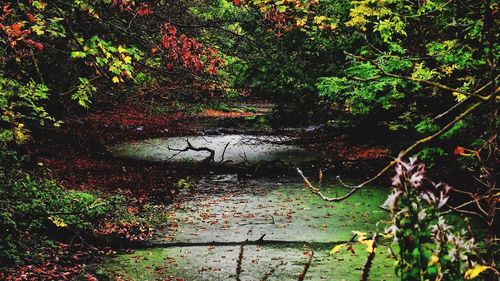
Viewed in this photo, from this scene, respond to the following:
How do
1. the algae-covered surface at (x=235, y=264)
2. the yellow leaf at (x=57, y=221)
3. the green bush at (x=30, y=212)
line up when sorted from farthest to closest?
the yellow leaf at (x=57, y=221)
the green bush at (x=30, y=212)
the algae-covered surface at (x=235, y=264)

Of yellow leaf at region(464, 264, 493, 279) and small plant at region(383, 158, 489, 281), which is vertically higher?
small plant at region(383, 158, 489, 281)

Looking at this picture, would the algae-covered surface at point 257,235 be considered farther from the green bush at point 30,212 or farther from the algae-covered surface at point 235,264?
the green bush at point 30,212

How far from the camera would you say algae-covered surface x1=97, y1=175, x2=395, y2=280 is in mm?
7457

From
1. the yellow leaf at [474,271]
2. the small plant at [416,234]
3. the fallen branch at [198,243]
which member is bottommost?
the fallen branch at [198,243]

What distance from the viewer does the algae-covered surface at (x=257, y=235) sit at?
24.5ft

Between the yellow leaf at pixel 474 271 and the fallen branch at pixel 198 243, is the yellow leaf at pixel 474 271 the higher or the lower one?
the higher one

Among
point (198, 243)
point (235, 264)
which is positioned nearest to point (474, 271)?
point (235, 264)

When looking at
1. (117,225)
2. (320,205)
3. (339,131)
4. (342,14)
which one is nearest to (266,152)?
(339,131)

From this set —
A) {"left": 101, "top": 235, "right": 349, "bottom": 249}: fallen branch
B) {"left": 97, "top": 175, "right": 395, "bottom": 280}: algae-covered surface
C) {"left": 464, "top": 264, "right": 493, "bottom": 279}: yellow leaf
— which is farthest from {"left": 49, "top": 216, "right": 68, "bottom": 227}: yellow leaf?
{"left": 464, "top": 264, "right": 493, "bottom": 279}: yellow leaf

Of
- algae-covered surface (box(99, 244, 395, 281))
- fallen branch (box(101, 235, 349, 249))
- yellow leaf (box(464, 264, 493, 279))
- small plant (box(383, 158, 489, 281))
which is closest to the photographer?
small plant (box(383, 158, 489, 281))

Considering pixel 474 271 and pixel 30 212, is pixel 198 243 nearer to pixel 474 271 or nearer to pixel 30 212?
pixel 30 212

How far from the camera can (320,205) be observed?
11.8 metres

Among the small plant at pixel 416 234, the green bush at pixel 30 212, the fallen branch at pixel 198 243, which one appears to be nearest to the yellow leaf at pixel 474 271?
the small plant at pixel 416 234

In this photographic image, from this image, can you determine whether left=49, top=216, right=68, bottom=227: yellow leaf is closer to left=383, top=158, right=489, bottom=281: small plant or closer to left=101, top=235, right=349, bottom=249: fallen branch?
left=101, top=235, right=349, bottom=249: fallen branch
